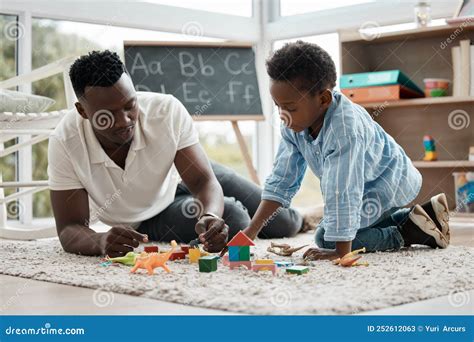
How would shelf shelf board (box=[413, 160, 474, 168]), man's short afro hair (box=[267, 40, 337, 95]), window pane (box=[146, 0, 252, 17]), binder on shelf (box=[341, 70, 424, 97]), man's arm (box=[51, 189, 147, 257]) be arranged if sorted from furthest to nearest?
1. window pane (box=[146, 0, 252, 17])
2. binder on shelf (box=[341, 70, 424, 97])
3. shelf shelf board (box=[413, 160, 474, 168])
4. man's arm (box=[51, 189, 147, 257])
5. man's short afro hair (box=[267, 40, 337, 95])

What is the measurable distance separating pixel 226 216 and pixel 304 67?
0.65 m

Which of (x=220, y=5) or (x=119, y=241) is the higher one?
(x=220, y=5)

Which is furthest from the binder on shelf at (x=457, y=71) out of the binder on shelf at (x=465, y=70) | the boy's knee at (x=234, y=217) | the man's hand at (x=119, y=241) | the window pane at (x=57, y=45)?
the man's hand at (x=119, y=241)

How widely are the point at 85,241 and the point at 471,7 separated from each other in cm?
215

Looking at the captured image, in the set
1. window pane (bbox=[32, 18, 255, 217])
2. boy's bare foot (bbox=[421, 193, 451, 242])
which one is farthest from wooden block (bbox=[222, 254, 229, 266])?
window pane (bbox=[32, 18, 255, 217])

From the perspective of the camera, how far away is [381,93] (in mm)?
3330

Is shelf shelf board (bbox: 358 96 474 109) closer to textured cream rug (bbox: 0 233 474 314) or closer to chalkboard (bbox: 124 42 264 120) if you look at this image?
chalkboard (bbox: 124 42 264 120)

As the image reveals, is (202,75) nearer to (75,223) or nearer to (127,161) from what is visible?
(127,161)

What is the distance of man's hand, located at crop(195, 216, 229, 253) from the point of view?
1.63 metres

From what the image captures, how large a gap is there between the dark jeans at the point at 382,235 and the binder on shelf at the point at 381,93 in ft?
4.56

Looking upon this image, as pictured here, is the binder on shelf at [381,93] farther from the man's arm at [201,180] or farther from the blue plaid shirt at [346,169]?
the man's arm at [201,180]

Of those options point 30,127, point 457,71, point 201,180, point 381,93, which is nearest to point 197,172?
point 201,180

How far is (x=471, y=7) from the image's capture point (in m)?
3.17
